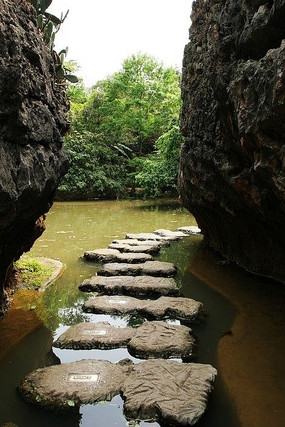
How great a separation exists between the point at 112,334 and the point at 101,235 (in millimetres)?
7022

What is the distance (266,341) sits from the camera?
4441 mm

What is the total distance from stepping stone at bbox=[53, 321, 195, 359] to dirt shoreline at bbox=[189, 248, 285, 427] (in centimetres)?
44

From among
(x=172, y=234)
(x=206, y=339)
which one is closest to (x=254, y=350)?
(x=206, y=339)

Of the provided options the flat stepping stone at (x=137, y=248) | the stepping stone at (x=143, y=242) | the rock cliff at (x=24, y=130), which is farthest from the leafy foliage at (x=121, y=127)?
the rock cliff at (x=24, y=130)

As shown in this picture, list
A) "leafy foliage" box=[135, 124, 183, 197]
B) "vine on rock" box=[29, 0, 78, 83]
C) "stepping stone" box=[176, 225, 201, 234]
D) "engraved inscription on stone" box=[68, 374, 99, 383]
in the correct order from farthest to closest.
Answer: "leafy foliage" box=[135, 124, 183, 197]
"stepping stone" box=[176, 225, 201, 234]
"vine on rock" box=[29, 0, 78, 83]
"engraved inscription on stone" box=[68, 374, 99, 383]

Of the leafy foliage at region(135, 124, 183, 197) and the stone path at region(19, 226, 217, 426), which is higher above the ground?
the leafy foliage at region(135, 124, 183, 197)

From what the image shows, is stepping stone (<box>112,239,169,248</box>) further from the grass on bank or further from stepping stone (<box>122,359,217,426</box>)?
stepping stone (<box>122,359,217,426</box>)

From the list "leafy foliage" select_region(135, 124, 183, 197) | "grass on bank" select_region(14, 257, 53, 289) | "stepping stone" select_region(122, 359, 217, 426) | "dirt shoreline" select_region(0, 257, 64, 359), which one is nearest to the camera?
"stepping stone" select_region(122, 359, 217, 426)

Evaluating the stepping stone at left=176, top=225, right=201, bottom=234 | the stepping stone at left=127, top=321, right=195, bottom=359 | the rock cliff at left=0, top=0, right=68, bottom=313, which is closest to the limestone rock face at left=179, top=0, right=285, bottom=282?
the stepping stone at left=127, top=321, right=195, bottom=359

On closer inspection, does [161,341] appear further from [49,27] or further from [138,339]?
[49,27]

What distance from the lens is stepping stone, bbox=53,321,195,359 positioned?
13.3 feet

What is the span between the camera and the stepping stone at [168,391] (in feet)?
9.60

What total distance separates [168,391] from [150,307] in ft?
6.80

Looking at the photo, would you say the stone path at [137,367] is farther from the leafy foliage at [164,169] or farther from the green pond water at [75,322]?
the leafy foliage at [164,169]
